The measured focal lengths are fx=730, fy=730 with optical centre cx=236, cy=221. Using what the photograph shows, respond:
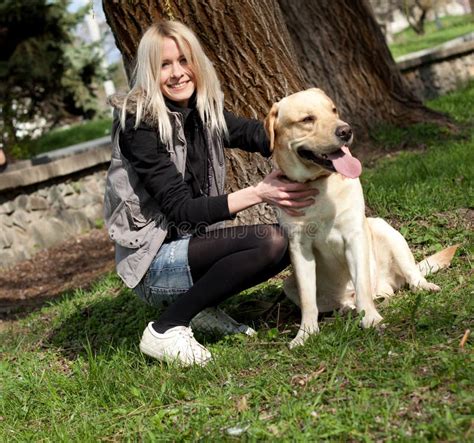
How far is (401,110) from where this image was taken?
760 centimetres

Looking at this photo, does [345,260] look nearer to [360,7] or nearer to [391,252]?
[391,252]

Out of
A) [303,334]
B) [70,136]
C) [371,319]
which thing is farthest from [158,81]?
[70,136]

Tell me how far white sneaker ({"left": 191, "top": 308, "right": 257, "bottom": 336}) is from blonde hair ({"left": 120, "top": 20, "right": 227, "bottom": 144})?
0.97 meters

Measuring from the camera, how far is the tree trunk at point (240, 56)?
4.71 m

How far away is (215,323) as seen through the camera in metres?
3.95

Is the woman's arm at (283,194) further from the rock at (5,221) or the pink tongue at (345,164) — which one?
the rock at (5,221)

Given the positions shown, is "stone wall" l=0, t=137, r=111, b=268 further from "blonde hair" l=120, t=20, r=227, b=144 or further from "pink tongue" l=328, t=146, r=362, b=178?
"pink tongue" l=328, t=146, r=362, b=178

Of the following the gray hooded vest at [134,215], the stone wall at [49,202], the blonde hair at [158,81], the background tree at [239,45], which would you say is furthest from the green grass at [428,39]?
the gray hooded vest at [134,215]

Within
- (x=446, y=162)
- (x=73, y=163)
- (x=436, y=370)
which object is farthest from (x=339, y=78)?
(x=436, y=370)

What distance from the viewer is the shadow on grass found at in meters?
4.08

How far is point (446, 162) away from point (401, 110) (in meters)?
1.89

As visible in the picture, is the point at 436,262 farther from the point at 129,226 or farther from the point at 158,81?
the point at 158,81

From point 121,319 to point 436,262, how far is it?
2011 millimetres

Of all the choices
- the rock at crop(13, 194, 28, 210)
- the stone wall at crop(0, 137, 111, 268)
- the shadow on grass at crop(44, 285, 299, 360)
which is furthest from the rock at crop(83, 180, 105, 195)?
the shadow on grass at crop(44, 285, 299, 360)
